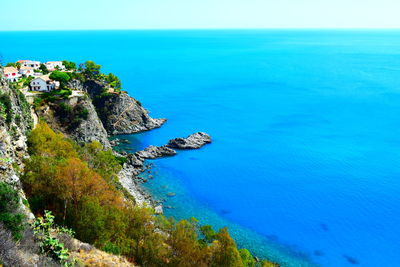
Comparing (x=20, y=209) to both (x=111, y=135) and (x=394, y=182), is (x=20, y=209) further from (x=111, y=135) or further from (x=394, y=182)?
(x=394, y=182)

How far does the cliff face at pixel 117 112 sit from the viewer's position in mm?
91312

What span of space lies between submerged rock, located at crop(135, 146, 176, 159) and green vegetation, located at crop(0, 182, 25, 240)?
168 feet

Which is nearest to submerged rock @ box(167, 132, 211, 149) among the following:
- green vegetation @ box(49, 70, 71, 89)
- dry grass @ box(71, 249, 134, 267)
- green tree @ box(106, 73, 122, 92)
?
green tree @ box(106, 73, 122, 92)

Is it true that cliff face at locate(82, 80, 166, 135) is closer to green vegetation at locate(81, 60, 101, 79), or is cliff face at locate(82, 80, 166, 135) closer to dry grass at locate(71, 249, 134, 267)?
green vegetation at locate(81, 60, 101, 79)

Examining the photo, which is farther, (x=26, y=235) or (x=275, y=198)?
(x=275, y=198)

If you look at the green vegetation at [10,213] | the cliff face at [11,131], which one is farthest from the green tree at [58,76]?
the green vegetation at [10,213]

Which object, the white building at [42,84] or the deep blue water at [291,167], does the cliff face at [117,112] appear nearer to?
the deep blue water at [291,167]

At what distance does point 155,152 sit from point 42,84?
100ft

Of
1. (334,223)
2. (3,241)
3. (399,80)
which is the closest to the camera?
(3,241)

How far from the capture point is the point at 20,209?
2517cm

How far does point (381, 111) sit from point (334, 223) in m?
72.3

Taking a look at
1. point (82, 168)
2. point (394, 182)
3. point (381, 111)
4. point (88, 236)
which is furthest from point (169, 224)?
point (381, 111)

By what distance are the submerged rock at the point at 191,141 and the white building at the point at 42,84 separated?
100 ft

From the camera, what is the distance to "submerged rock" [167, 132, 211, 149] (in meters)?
82.9
